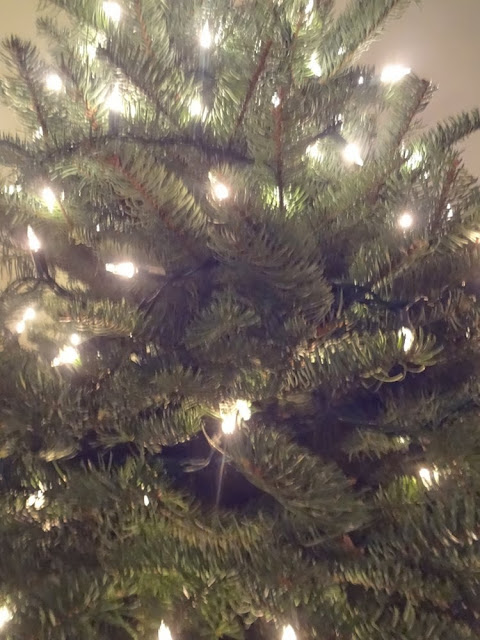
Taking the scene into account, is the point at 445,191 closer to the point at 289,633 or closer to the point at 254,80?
the point at 254,80

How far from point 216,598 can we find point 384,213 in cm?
37

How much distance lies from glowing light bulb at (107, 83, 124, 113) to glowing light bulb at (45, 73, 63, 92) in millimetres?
83

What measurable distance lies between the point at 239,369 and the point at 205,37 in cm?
47

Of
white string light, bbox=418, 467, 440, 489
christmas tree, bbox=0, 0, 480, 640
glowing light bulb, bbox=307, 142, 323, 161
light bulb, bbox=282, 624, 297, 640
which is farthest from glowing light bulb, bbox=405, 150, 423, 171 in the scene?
light bulb, bbox=282, 624, 297, 640

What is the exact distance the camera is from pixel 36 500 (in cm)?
40

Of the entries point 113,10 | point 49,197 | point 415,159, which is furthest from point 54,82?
point 415,159

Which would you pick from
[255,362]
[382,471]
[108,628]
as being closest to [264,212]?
[255,362]

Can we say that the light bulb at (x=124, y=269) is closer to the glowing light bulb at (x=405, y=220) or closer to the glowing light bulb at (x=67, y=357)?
the glowing light bulb at (x=67, y=357)

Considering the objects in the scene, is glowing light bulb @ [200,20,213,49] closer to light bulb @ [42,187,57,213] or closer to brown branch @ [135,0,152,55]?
brown branch @ [135,0,152,55]

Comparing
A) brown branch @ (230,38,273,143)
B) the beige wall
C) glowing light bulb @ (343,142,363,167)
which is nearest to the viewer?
brown branch @ (230,38,273,143)

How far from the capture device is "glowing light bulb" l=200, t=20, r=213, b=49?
2.15 ft

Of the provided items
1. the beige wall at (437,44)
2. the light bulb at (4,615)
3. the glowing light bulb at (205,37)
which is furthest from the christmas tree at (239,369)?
the beige wall at (437,44)

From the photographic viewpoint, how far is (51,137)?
56 centimetres

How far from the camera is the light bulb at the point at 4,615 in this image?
35cm
